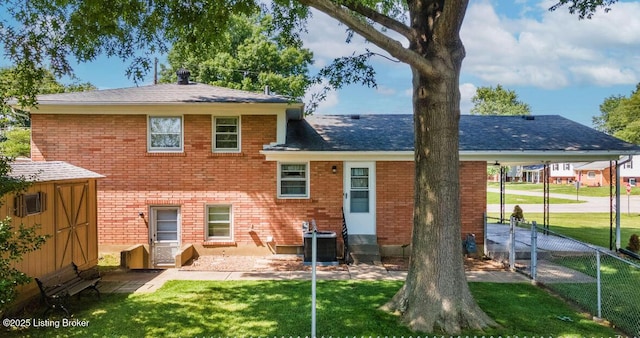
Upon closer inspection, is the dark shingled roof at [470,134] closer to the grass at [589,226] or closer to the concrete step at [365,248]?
the concrete step at [365,248]

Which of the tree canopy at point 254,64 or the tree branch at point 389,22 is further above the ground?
the tree canopy at point 254,64

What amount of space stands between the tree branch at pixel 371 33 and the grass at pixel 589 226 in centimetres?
1169

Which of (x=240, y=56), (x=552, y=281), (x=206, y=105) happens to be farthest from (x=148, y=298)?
(x=240, y=56)

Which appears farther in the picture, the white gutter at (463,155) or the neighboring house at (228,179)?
the neighboring house at (228,179)

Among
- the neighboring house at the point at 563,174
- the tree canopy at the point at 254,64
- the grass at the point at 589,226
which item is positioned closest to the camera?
the grass at the point at 589,226

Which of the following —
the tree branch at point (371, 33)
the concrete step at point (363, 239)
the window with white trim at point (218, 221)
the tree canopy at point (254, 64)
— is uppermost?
the tree canopy at point (254, 64)

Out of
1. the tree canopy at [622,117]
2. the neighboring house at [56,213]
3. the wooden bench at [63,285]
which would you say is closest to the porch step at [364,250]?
the wooden bench at [63,285]

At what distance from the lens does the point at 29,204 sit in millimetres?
7395

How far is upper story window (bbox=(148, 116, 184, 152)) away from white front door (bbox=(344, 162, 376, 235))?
215 inches

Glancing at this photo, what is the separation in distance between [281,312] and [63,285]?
463 centimetres

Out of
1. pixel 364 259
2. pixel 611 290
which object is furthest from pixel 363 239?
pixel 611 290

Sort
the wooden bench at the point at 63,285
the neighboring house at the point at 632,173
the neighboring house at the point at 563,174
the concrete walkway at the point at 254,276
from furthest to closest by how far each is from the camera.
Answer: the neighboring house at the point at 563,174 → the neighboring house at the point at 632,173 → the concrete walkway at the point at 254,276 → the wooden bench at the point at 63,285

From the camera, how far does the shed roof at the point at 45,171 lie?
7.04 metres

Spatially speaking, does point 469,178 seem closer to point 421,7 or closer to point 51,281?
point 421,7
